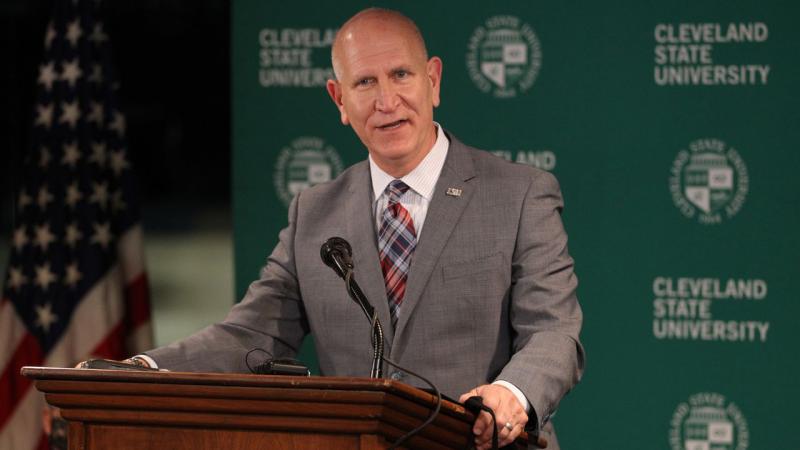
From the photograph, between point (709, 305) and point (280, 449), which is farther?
point (709, 305)

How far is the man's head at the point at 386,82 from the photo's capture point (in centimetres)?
298

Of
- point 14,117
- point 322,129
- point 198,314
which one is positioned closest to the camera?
point 322,129

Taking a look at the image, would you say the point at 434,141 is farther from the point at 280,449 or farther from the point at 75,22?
the point at 75,22

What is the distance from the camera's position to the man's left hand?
2.36 meters

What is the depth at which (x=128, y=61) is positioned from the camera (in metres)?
6.73

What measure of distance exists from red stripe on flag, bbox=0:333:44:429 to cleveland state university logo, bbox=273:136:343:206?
1264 mm

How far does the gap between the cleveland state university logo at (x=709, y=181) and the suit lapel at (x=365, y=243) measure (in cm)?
156

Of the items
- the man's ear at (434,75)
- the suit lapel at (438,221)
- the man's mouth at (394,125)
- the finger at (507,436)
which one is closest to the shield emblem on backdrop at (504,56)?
the man's ear at (434,75)

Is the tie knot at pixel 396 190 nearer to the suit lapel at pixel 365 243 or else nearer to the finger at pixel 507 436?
the suit lapel at pixel 365 243

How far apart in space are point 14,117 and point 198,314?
171 cm

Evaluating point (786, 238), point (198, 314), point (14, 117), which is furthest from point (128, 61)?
point (786, 238)

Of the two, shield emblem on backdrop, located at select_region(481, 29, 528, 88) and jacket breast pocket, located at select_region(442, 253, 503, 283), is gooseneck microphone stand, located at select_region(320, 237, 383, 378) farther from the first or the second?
shield emblem on backdrop, located at select_region(481, 29, 528, 88)

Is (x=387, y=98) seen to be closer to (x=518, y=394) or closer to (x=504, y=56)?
(x=518, y=394)

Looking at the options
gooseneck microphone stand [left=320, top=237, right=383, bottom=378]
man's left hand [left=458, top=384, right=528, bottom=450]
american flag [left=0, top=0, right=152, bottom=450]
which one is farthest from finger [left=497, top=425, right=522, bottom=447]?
american flag [left=0, top=0, right=152, bottom=450]
